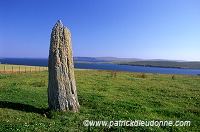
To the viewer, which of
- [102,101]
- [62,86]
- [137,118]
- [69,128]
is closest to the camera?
[69,128]

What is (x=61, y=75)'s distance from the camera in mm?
10156

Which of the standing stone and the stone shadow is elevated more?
the standing stone

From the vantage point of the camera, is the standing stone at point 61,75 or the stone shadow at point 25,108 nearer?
the standing stone at point 61,75

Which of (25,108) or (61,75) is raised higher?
(61,75)

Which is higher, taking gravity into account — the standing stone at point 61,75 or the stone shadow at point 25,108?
the standing stone at point 61,75

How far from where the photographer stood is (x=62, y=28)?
11125mm

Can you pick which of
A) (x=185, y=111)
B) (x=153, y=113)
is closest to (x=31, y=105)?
(x=153, y=113)

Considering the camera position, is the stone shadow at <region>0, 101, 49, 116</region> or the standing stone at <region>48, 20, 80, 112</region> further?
the stone shadow at <region>0, 101, 49, 116</region>

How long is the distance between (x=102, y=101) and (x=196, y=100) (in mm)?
10128

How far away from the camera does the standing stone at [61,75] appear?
1000 cm

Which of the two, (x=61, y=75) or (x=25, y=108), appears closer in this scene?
(x=61, y=75)

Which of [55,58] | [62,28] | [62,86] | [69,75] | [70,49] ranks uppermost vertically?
[62,28]

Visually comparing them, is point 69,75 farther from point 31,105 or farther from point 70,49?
point 31,105

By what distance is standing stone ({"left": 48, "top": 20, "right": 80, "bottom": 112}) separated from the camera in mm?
10000
